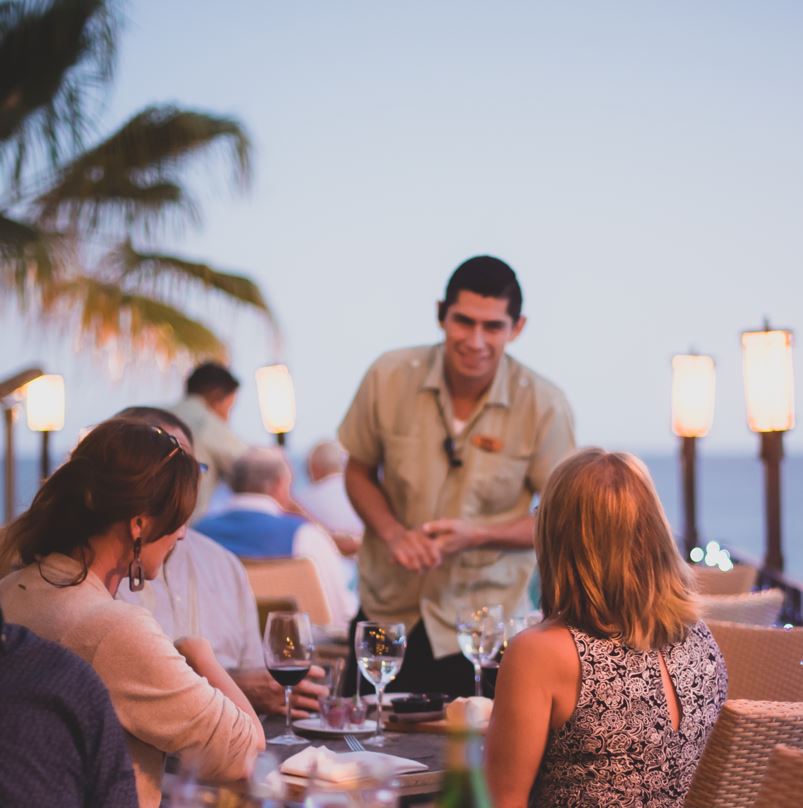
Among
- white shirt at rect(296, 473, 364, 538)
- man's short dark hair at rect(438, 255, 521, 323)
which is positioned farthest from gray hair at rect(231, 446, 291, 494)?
man's short dark hair at rect(438, 255, 521, 323)

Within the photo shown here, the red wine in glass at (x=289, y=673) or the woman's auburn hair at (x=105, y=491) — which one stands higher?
the woman's auburn hair at (x=105, y=491)

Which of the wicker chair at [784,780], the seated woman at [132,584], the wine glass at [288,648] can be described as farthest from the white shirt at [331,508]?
the wicker chair at [784,780]

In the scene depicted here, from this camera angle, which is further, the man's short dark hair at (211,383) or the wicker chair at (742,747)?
the man's short dark hair at (211,383)

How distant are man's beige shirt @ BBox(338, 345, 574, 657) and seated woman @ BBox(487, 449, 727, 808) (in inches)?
53.5

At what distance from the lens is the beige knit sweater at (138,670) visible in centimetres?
197


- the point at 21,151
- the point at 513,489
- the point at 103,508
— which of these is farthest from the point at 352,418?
the point at 21,151

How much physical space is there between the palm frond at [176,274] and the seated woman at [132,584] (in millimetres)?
9814

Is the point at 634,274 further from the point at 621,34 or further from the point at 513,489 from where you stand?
the point at 513,489

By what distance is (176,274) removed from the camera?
467 inches

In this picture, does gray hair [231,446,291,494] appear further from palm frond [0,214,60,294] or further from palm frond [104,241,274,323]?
palm frond [104,241,274,323]

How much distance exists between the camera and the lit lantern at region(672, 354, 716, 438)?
7578 millimetres

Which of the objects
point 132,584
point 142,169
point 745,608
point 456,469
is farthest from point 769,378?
point 142,169

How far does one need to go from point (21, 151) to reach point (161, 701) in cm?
900

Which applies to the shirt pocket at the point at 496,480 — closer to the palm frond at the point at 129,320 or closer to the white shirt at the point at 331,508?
the white shirt at the point at 331,508
